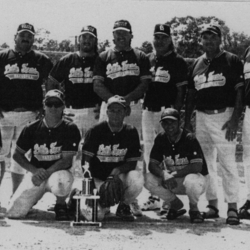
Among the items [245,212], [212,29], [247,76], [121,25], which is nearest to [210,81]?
[247,76]

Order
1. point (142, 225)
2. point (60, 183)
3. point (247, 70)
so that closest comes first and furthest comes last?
point (142, 225), point (60, 183), point (247, 70)

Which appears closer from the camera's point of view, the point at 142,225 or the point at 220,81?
the point at 142,225

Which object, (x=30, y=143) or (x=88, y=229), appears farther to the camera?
(x=30, y=143)

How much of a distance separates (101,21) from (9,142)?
4.51ft

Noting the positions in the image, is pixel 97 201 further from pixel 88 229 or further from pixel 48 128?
pixel 48 128

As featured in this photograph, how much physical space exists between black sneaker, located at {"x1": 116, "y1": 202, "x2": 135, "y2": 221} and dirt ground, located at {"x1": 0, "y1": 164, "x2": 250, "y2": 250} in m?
0.05

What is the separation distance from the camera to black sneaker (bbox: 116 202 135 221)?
3.32m

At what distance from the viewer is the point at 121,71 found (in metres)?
3.68

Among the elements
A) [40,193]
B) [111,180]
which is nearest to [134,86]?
[111,180]

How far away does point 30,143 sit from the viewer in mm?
3439

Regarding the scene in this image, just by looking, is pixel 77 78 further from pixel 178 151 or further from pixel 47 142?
pixel 178 151

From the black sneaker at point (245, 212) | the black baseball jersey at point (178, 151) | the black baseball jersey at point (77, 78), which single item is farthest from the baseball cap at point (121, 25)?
the black sneaker at point (245, 212)

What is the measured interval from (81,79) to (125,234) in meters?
1.50

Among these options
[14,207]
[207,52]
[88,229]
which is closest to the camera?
[88,229]
